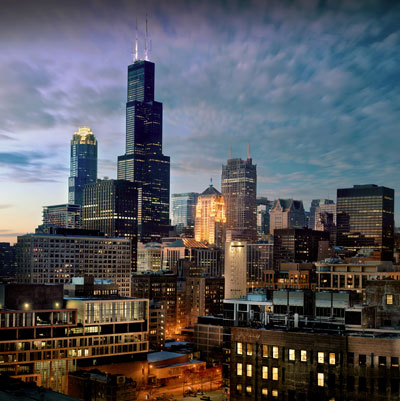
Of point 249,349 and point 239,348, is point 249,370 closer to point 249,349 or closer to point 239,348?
point 249,349

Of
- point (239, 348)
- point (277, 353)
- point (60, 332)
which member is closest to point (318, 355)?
point (277, 353)

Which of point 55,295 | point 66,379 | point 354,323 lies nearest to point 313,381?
point 354,323

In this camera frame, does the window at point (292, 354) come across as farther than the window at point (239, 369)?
No

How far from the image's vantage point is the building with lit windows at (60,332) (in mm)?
149500

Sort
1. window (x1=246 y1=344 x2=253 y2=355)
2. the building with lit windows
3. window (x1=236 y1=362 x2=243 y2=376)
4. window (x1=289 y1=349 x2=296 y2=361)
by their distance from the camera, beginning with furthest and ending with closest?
Result: 1. the building with lit windows
2. window (x1=236 y1=362 x2=243 y2=376)
3. window (x1=246 y1=344 x2=253 y2=355)
4. window (x1=289 y1=349 x2=296 y2=361)

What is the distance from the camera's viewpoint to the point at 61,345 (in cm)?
15612

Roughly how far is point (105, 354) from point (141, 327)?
46.5ft

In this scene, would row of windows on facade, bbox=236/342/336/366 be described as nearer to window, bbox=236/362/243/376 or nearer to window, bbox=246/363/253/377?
window, bbox=236/362/243/376

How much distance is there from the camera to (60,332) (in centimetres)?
15738

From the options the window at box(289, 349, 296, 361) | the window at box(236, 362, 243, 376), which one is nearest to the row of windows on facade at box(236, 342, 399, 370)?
the window at box(289, 349, 296, 361)

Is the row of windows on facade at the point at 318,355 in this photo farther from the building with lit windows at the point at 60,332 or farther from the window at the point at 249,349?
the building with lit windows at the point at 60,332

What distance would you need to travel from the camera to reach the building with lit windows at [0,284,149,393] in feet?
490

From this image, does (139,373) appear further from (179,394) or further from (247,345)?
(247,345)

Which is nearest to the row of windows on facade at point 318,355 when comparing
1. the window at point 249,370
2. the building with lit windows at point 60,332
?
the window at point 249,370
